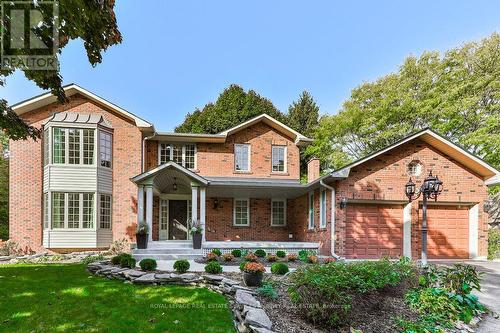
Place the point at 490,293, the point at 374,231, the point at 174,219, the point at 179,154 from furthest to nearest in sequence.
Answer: the point at 179,154
the point at 174,219
the point at 374,231
the point at 490,293

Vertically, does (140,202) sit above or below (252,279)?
above

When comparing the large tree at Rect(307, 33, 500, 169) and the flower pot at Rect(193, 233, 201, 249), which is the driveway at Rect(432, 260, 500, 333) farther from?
the large tree at Rect(307, 33, 500, 169)

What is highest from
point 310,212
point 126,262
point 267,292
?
point 310,212

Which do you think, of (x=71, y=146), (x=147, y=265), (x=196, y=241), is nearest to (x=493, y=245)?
(x=196, y=241)

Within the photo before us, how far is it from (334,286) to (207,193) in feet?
31.7

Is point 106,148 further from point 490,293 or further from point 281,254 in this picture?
point 490,293

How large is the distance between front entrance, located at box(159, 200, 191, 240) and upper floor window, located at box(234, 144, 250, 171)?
3133 mm

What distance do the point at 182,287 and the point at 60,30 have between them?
18.5 ft

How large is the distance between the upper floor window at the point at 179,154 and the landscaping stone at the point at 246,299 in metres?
9.56

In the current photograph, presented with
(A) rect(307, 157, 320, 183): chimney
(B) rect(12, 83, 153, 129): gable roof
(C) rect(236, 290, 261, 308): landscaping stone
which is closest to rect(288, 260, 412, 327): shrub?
(C) rect(236, 290, 261, 308): landscaping stone

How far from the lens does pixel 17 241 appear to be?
1168 cm

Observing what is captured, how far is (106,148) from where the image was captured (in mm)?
12531

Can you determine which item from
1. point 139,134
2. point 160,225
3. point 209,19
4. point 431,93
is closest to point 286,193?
point 160,225

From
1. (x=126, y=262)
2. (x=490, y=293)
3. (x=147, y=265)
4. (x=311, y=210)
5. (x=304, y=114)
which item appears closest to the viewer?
(x=490, y=293)
